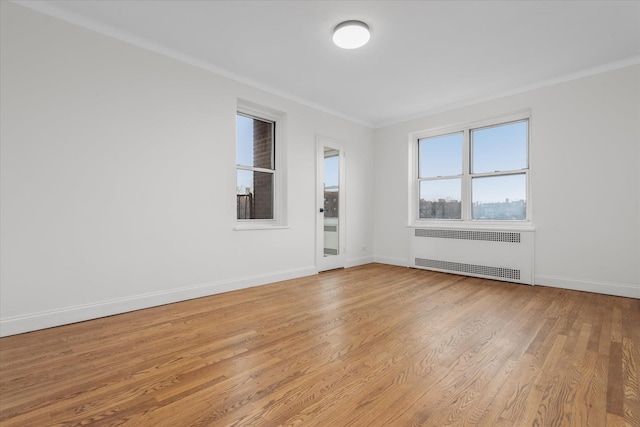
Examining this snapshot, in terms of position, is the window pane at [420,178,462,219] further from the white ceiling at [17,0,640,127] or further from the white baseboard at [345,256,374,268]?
the white ceiling at [17,0,640,127]

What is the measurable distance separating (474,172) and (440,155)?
68 cm

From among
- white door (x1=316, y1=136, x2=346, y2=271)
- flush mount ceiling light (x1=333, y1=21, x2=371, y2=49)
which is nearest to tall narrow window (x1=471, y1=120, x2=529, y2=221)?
white door (x1=316, y1=136, x2=346, y2=271)

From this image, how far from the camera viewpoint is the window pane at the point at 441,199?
5.07 m

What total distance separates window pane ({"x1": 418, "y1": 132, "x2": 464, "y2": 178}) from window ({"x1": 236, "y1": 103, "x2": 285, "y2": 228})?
2.69 m

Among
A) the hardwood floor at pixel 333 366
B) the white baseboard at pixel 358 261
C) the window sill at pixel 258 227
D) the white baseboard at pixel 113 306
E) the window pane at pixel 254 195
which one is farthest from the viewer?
the white baseboard at pixel 358 261

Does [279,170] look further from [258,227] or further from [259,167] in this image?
[258,227]

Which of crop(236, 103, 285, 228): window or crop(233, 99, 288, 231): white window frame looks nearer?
crop(236, 103, 285, 228): window

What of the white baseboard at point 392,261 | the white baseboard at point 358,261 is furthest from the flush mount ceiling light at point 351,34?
the white baseboard at point 392,261

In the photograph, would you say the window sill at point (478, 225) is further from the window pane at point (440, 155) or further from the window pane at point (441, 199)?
the window pane at point (440, 155)

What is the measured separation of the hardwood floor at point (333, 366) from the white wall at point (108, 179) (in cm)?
37

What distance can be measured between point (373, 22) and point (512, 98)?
8.93 ft

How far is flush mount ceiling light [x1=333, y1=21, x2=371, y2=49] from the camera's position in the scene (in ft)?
9.15

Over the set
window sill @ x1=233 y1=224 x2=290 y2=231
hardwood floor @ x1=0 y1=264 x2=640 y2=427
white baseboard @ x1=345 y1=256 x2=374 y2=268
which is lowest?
hardwood floor @ x1=0 y1=264 x2=640 y2=427

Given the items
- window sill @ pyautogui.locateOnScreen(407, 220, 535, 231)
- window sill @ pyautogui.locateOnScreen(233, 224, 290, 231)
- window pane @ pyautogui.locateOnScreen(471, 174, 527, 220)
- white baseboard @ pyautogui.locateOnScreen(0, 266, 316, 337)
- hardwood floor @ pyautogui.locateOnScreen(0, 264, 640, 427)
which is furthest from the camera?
window pane @ pyautogui.locateOnScreen(471, 174, 527, 220)
